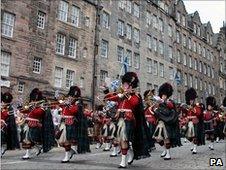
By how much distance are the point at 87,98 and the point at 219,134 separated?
45.5 feet

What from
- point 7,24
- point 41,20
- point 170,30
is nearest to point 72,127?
point 7,24

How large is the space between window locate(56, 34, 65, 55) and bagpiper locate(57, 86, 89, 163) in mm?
18816

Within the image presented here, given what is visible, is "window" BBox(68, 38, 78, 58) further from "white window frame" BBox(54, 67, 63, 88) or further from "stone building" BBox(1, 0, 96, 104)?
"white window frame" BBox(54, 67, 63, 88)

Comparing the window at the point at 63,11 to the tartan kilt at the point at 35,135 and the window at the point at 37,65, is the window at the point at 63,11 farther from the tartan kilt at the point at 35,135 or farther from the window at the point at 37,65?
the tartan kilt at the point at 35,135

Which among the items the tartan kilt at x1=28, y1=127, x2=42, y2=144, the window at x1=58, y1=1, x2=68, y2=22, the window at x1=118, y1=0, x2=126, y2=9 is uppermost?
the window at x1=118, y1=0, x2=126, y2=9

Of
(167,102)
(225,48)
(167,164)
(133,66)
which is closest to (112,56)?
(133,66)

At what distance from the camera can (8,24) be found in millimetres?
26047

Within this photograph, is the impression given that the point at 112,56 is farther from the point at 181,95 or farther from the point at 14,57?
the point at 181,95

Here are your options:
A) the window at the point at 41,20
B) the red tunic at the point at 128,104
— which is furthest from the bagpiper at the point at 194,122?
the window at the point at 41,20

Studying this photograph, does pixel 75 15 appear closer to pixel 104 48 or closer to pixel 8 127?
pixel 104 48

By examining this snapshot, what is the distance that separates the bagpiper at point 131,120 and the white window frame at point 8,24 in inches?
692

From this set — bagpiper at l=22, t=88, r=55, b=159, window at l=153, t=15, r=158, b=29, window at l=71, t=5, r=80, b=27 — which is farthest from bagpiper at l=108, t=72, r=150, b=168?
window at l=153, t=15, r=158, b=29

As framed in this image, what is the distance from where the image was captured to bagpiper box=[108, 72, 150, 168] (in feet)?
32.0

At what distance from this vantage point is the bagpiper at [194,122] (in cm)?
1415
